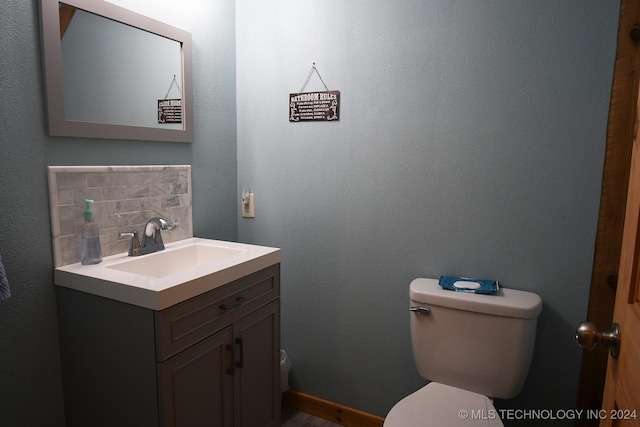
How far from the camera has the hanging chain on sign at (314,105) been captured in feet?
6.53

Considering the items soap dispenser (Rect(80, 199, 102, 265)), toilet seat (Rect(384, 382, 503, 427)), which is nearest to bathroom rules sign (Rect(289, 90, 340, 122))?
soap dispenser (Rect(80, 199, 102, 265))

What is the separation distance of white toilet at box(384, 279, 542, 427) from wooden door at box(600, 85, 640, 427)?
0.66m

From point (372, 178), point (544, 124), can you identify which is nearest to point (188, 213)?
point (372, 178)

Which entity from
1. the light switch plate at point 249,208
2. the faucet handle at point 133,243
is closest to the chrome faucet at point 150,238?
the faucet handle at point 133,243

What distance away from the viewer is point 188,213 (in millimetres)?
2010

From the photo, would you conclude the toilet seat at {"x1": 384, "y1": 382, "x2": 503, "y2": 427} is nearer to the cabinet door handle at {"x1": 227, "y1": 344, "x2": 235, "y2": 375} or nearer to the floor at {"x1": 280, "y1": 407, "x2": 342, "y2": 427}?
the cabinet door handle at {"x1": 227, "y1": 344, "x2": 235, "y2": 375}

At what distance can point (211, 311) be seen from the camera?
1.47 m

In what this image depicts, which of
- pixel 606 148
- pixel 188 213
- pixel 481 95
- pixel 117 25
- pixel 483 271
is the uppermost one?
pixel 117 25

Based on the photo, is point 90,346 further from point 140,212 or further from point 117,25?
point 117,25

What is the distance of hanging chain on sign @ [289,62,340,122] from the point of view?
1.99 metres

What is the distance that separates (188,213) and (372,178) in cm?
88

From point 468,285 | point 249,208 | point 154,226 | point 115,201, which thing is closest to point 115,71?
point 115,201

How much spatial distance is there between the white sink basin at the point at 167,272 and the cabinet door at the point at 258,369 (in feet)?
0.73

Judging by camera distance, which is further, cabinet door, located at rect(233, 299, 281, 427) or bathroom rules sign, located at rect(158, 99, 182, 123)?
bathroom rules sign, located at rect(158, 99, 182, 123)
